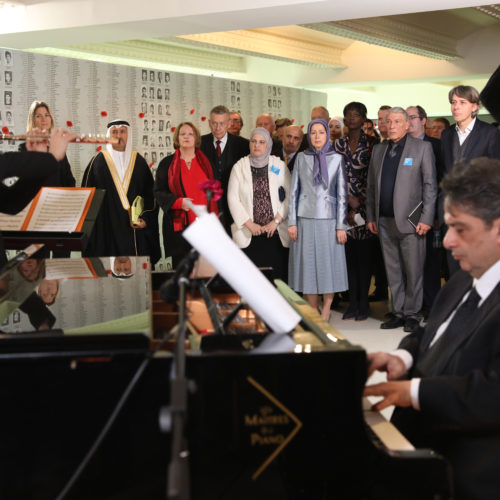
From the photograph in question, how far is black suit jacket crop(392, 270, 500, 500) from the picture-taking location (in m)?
1.63

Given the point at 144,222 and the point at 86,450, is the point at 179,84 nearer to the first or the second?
the point at 144,222

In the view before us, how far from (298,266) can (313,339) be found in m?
4.03

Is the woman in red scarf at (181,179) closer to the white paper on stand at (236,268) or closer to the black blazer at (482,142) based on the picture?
the black blazer at (482,142)

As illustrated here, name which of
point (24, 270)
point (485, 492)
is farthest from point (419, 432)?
point (24, 270)

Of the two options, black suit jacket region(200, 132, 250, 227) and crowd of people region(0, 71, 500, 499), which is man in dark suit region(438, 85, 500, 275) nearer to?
crowd of people region(0, 71, 500, 499)

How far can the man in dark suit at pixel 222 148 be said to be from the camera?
238 inches

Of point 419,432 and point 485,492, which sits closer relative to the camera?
point 485,492

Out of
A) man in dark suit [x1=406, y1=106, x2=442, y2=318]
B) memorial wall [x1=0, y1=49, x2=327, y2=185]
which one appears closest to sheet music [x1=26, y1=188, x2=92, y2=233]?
memorial wall [x1=0, y1=49, x2=327, y2=185]

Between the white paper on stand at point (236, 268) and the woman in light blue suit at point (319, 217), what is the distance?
3.92 meters

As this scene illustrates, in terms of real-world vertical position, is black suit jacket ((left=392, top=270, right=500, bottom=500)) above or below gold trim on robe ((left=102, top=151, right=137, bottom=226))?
below

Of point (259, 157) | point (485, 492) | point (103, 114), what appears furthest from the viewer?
point (103, 114)

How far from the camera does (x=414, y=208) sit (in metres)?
5.36

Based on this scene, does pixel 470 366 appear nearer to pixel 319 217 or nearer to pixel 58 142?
pixel 58 142

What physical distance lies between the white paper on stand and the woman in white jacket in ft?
13.2
